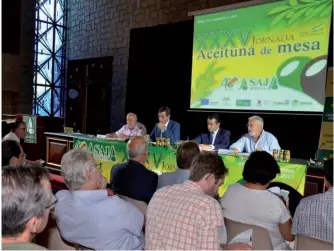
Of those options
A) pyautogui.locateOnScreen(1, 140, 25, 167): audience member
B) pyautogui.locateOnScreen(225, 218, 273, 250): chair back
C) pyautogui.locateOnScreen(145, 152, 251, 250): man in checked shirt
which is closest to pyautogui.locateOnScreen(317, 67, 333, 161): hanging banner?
pyautogui.locateOnScreen(225, 218, 273, 250): chair back

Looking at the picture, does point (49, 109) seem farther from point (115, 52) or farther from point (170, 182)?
point (170, 182)

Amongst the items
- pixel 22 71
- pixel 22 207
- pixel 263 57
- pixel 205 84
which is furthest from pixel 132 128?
pixel 22 207

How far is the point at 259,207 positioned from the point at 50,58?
9.12 meters

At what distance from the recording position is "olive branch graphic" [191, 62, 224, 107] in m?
5.92

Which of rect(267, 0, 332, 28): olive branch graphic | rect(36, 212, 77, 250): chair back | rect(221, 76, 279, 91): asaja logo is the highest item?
rect(267, 0, 332, 28): olive branch graphic

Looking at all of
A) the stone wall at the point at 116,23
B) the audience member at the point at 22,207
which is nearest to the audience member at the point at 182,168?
the audience member at the point at 22,207

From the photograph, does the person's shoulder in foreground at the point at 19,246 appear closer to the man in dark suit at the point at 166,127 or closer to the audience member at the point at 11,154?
the audience member at the point at 11,154

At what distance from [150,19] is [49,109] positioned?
4.03 meters

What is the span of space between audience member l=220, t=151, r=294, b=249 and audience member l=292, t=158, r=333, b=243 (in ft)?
0.33

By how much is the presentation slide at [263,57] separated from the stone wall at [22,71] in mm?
5105

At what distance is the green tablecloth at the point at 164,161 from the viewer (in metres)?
3.42

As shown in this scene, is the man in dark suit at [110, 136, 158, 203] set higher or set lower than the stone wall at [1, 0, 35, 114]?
lower

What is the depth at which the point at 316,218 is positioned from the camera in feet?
5.50

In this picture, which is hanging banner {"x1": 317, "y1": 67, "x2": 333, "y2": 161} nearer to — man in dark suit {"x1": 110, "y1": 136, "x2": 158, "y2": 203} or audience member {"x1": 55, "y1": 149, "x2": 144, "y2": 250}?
man in dark suit {"x1": 110, "y1": 136, "x2": 158, "y2": 203}
